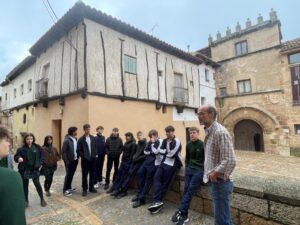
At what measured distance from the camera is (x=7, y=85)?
1839 centimetres

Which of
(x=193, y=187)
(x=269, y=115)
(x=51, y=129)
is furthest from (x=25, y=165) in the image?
(x=269, y=115)

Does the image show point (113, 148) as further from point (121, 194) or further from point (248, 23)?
point (248, 23)

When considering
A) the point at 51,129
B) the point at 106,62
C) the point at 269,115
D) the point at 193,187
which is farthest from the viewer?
the point at 269,115

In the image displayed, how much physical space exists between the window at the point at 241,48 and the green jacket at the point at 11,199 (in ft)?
61.4

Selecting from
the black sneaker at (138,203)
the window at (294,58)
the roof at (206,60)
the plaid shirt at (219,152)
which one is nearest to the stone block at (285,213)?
the plaid shirt at (219,152)

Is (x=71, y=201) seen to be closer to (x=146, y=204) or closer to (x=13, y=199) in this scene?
(x=146, y=204)

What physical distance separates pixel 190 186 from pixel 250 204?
941mm

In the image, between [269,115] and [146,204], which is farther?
[269,115]

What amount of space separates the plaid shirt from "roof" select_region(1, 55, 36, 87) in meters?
13.4

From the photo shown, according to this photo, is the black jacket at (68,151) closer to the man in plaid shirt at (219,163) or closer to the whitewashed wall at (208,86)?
the man in plaid shirt at (219,163)

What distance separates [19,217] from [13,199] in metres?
0.10

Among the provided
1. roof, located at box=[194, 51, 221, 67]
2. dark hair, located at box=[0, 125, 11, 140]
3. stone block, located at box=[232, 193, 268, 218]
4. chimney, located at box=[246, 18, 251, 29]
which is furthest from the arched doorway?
dark hair, located at box=[0, 125, 11, 140]

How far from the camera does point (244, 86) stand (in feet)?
56.1

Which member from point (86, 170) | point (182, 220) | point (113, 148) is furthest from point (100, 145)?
point (182, 220)
